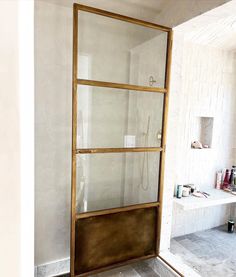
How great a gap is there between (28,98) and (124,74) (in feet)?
4.97

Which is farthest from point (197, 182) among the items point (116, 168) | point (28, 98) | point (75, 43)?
point (28, 98)

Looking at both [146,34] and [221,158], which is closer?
[146,34]

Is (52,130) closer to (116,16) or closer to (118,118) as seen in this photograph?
(118,118)

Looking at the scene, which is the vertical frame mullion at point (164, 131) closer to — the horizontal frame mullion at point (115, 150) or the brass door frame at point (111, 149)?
the brass door frame at point (111, 149)

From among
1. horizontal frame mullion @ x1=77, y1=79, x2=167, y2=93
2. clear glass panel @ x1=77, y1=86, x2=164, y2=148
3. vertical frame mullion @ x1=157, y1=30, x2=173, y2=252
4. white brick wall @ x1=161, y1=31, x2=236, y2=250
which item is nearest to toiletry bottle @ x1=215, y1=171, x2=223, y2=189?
white brick wall @ x1=161, y1=31, x2=236, y2=250

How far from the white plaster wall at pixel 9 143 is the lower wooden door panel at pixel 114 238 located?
1.29 metres

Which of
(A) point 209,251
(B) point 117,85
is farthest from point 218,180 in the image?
(B) point 117,85

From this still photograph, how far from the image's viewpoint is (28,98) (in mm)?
409

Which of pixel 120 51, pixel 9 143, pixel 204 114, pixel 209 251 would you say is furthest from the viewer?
pixel 204 114

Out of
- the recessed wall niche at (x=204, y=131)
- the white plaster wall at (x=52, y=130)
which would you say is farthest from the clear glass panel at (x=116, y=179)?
the recessed wall niche at (x=204, y=131)

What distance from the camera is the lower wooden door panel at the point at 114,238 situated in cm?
165

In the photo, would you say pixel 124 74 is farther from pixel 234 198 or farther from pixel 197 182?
pixel 234 198

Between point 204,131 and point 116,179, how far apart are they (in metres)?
1.61

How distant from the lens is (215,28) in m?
2.07
